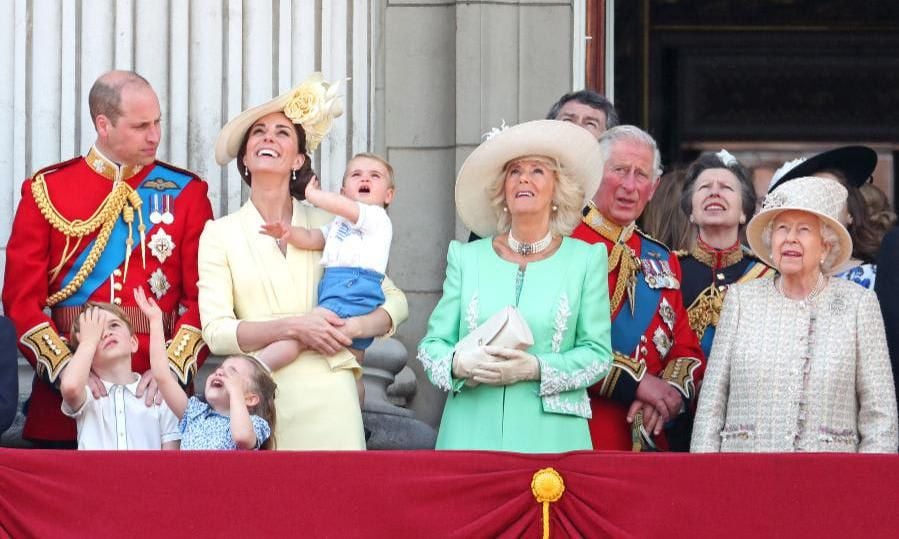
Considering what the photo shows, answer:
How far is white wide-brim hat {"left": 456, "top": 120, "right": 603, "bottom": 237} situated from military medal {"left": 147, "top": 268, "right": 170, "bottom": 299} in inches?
39.9

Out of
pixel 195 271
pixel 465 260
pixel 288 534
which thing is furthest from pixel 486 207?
pixel 288 534

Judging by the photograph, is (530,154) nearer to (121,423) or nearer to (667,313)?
(667,313)

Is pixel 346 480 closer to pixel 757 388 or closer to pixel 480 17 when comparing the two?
pixel 757 388

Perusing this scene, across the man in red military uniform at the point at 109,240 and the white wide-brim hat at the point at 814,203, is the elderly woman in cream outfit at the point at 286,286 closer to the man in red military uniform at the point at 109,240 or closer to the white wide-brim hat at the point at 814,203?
the man in red military uniform at the point at 109,240

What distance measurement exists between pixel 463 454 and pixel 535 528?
0.29 meters

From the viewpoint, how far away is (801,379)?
24.9 ft

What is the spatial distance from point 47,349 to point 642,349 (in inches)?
76.8

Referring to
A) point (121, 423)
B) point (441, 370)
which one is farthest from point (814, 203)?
point (121, 423)

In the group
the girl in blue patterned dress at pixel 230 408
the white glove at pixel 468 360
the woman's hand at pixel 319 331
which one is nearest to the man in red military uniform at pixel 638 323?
the white glove at pixel 468 360

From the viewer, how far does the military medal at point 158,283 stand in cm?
819

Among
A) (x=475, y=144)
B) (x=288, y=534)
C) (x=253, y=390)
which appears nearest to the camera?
(x=288, y=534)

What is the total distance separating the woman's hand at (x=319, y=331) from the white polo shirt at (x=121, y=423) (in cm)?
47

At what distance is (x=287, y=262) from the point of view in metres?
8.07

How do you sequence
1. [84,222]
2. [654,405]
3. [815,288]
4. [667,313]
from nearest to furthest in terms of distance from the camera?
1. [815,288]
2. [654,405]
3. [84,222]
4. [667,313]
